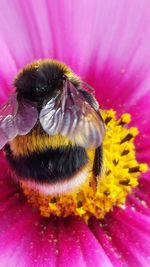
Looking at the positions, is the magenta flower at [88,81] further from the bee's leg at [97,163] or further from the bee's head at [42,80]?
the bee's head at [42,80]

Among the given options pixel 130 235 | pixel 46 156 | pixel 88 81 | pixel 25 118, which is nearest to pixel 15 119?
pixel 25 118

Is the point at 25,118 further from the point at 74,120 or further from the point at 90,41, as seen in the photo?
the point at 90,41

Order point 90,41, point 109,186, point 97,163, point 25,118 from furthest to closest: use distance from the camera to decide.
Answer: point 90,41, point 109,186, point 97,163, point 25,118

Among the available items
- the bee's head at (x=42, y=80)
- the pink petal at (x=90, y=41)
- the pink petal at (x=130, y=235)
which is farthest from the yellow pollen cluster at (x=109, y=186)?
the bee's head at (x=42, y=80)

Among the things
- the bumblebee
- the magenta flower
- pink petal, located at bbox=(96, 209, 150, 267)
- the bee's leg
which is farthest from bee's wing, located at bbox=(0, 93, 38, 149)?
pink petal, located at bbox=(96, 209, 150, 267)

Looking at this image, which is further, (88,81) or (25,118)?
(88,81)

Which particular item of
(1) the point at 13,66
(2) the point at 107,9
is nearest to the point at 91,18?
(2) the point at 107,9
